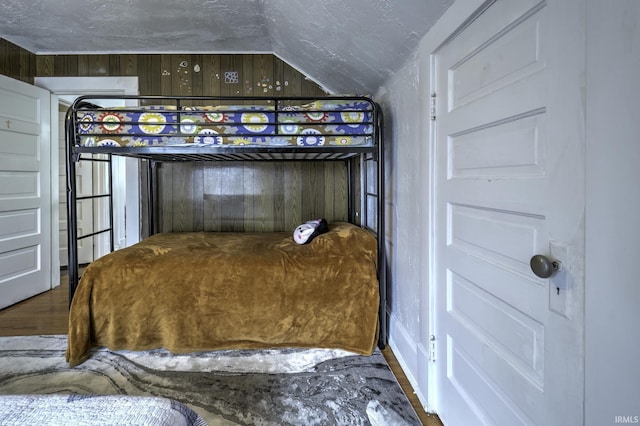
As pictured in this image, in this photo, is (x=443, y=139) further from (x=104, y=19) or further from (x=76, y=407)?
(x=104, y=19)

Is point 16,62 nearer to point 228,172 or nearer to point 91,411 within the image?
point 228,172

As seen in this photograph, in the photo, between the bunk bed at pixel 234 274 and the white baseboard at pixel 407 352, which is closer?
the white baseboard at pixel 407 352

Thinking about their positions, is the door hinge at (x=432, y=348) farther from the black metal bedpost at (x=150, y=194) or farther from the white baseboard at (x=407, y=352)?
the black metal bedpost at (x=150, y=194)

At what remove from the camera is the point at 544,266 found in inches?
30.5

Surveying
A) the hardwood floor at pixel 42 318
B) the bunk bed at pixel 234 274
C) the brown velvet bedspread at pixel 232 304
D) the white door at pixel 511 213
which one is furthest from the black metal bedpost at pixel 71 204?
the white door at pixel 511 213

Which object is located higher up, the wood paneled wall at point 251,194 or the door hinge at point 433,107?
the door hinge at point 433,107

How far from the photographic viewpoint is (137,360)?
195 cm

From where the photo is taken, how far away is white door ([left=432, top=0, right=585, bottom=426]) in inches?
29.2

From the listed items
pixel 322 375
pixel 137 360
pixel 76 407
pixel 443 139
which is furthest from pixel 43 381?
pixel 443 139

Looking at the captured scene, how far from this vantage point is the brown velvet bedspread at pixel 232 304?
199 centimetres

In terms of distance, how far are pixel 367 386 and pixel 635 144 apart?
1466 millimetres

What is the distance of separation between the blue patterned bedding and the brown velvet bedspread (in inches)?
51.7

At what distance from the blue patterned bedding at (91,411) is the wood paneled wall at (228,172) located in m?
2.66

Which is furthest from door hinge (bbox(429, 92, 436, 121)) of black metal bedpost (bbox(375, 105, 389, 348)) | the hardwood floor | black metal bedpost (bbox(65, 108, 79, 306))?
black metal bedpost (bbox(65, 108, 79, 306))
